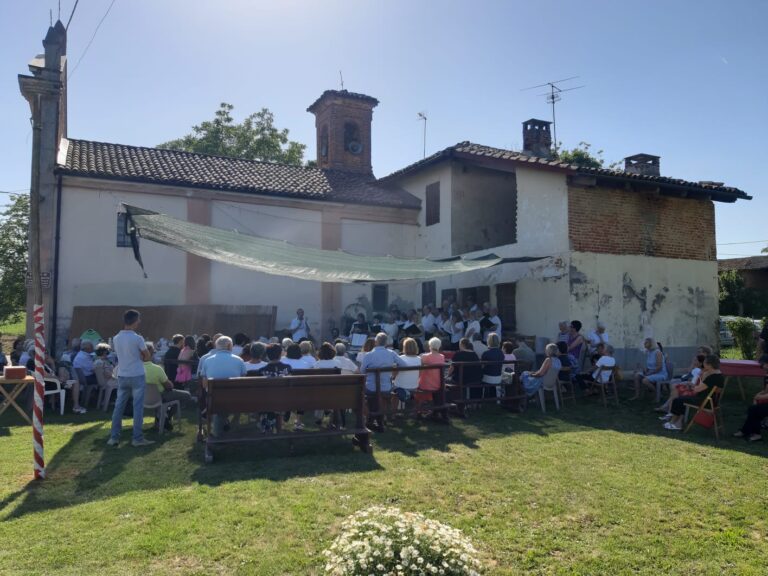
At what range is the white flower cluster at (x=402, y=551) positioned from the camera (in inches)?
96.3

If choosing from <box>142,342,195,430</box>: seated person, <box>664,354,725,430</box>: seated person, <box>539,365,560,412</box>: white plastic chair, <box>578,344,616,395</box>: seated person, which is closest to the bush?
<box>578,344,616,395</box>: seated person

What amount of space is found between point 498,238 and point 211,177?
7769mm

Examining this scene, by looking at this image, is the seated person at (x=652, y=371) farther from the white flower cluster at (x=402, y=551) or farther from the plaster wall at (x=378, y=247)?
the white flower cluster at (x=402, y=551)

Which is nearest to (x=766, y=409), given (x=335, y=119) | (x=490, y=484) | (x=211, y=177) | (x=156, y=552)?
(x=490, y=484)

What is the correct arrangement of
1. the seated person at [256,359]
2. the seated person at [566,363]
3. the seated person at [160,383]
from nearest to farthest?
the seated person at [160,383] → the seated person at [256,359] → the seated person at [566,363]

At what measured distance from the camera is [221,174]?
14883 millimetres

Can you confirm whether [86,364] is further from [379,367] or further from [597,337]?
[597,337]

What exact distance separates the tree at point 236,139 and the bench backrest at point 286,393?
24.1 metres

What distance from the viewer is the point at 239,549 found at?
3.51 metres

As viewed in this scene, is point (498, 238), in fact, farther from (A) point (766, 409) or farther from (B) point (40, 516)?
(B) point (40, 516)

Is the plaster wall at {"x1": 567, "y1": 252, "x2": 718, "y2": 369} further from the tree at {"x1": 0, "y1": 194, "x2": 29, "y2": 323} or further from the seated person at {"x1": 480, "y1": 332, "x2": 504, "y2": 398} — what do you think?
the tree at {"x1": 0, "y1": 194, "x2": 29, "y2": 323}

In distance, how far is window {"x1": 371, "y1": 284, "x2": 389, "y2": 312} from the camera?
615 inches

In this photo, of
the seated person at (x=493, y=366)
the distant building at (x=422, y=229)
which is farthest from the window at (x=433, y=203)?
the seated person at (x=493, y=366)

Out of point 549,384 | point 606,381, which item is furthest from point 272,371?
point 606,381
